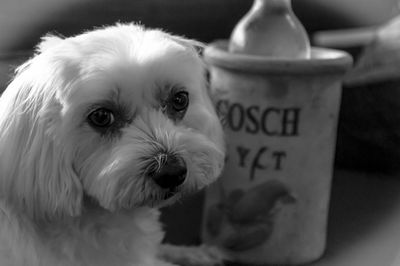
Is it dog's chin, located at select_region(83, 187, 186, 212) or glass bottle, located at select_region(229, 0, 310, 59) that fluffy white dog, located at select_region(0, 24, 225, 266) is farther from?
glass bottle, located at select_region(229, 0, 310, 59)

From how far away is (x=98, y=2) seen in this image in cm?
148

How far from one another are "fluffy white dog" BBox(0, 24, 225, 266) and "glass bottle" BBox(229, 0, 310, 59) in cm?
34

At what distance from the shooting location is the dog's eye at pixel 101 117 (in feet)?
3.09

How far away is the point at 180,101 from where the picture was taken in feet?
3.47

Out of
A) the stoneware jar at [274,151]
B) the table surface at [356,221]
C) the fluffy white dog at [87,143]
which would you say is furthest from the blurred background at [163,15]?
the table surface at [356,221]

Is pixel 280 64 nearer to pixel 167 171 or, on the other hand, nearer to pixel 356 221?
pixel 167 171

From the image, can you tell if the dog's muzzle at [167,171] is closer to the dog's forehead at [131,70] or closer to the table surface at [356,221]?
the dog's forehead at [131,70]

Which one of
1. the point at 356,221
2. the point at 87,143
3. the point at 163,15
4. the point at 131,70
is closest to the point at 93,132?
the point at 87,143

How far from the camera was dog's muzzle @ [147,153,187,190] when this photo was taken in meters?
0.92

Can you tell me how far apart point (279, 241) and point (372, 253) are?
0.24 meters

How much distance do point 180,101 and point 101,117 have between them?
0.57 ft

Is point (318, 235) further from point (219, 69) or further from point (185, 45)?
point (185, 45)

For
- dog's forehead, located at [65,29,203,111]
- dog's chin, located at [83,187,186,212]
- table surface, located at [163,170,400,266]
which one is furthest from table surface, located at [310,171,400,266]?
dog's forehead, located at [65,29,203,111]

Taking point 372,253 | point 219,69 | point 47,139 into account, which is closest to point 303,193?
point 372,253
